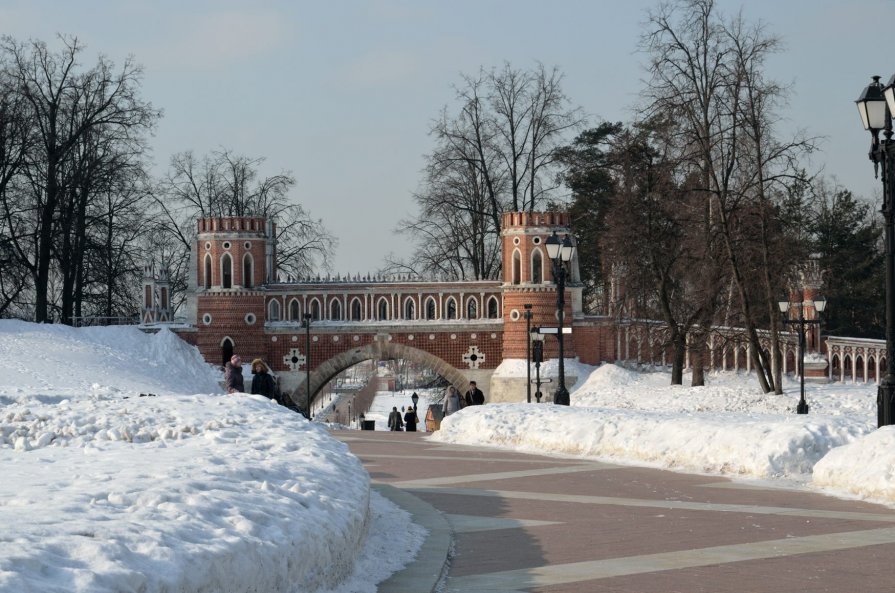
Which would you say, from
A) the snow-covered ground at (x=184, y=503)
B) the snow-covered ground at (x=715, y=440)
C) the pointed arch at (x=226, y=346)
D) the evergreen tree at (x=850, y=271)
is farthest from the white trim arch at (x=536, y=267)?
the snow-covered ground at (x=184, y=503)

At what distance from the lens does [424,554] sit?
1043 centimetres

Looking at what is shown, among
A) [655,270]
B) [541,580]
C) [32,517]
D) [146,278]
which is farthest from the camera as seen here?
[146,278]

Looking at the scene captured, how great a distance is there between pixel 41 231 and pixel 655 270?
67.0 feet

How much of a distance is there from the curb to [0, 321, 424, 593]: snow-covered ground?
0.13 m

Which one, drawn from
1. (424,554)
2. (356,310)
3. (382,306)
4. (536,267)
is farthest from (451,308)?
(424,554)

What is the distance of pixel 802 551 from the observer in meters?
10.3

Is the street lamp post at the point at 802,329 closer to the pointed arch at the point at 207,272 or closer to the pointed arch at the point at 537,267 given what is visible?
the pointed arch at the point at 537,267

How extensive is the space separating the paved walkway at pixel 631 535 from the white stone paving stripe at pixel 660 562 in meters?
0.01

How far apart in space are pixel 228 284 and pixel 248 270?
2.68 feet

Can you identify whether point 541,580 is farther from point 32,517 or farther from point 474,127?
point 474,127

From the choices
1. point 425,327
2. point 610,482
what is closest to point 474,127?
point 425,327

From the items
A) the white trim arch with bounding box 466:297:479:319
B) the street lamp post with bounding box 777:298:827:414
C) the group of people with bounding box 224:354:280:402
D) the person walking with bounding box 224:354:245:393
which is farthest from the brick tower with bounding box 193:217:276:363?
the person walking with bounding box 224:354:245:393

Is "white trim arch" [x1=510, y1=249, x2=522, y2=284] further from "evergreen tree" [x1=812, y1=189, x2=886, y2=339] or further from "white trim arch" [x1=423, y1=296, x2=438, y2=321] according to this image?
"evergreen tree" [x1=812, y1=189, x2=886, y2=339]

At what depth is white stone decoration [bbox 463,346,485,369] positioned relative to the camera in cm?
4688
